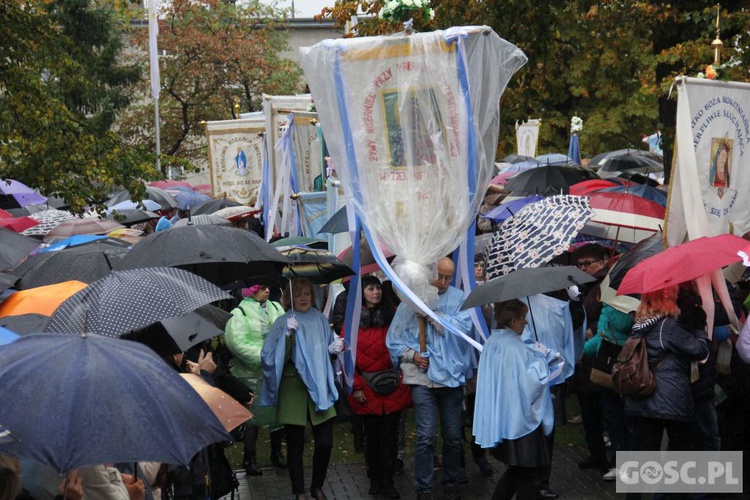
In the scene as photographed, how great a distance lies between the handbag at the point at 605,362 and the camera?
27.9ft

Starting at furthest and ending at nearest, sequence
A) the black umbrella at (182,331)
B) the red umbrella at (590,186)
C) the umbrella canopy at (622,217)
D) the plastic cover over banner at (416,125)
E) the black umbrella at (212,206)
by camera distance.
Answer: the black umbrella at (212,206)
the red umbrella at (590,186)
the umbrella canopy at (622,217)
the plastic cover over banner at (416,125)
the black umbrella at (182,331)

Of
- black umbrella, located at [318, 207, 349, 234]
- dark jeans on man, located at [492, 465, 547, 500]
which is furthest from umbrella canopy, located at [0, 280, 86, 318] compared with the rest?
black umbrella, located at [318, 207, 349, 234]

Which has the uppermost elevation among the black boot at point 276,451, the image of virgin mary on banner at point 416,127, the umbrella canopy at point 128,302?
the image of virgin mary on banner at point 416,127

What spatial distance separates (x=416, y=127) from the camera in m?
8.90

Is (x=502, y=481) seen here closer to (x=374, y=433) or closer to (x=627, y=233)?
(x=374, y=433)

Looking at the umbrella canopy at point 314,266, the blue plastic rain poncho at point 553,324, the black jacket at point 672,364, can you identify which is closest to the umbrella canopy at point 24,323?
the umbrella canopy at point 314,266

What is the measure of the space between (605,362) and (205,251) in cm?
A: 316

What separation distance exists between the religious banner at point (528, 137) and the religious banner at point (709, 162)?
606 inches

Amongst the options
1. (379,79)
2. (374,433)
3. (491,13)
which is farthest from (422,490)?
(491,13)

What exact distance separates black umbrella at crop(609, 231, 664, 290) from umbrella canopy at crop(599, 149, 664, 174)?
1282 cm

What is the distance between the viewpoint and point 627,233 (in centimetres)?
1205

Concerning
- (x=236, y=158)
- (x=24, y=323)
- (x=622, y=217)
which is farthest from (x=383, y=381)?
(x=236, y=158)

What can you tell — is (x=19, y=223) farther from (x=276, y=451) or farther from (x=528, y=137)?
(x=528, y=137)

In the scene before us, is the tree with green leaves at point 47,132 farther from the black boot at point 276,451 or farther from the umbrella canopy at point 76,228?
the black boot at point 276,451
